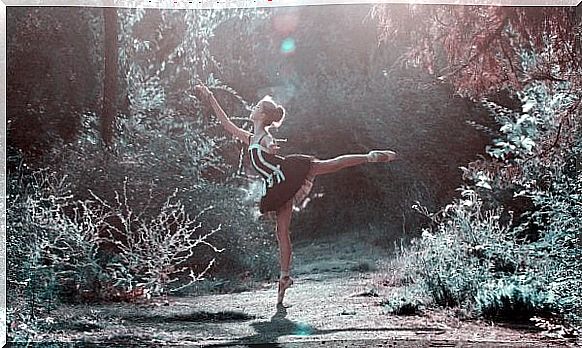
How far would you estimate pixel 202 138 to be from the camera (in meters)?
4.50

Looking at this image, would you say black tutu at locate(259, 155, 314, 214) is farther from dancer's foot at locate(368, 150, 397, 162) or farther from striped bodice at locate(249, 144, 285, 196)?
dancer's foot at locate(368, 150, 397, 162)

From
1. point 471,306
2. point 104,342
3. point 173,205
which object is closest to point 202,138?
point 173,205

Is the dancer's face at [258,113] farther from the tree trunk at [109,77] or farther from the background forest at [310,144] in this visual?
the tree trunk at [109,77]

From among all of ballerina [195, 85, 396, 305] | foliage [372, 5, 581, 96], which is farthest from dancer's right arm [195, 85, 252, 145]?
foliage [372, 5, 581, 96]

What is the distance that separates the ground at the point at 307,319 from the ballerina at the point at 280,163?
10 centimetres

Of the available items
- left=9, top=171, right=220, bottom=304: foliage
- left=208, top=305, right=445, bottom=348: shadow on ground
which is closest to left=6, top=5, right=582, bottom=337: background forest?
left=9, top=171, right=220, bottom=304: foliage

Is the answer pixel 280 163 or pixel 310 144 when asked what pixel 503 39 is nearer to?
pixel 310 144

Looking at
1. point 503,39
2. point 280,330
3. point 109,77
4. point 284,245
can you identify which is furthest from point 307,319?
point 503,39

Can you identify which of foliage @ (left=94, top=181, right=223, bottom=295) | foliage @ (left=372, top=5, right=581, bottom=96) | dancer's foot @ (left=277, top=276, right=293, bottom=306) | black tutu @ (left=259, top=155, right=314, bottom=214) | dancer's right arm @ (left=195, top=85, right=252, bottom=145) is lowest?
dancer's foot @ (left=277, top=276, right=293, bottom=306)

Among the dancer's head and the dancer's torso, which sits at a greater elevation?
the dancer's head

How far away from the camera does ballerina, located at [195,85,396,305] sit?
14.7ft

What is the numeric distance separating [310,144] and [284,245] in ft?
1.57

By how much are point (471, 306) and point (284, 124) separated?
119cm

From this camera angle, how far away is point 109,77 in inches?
176
